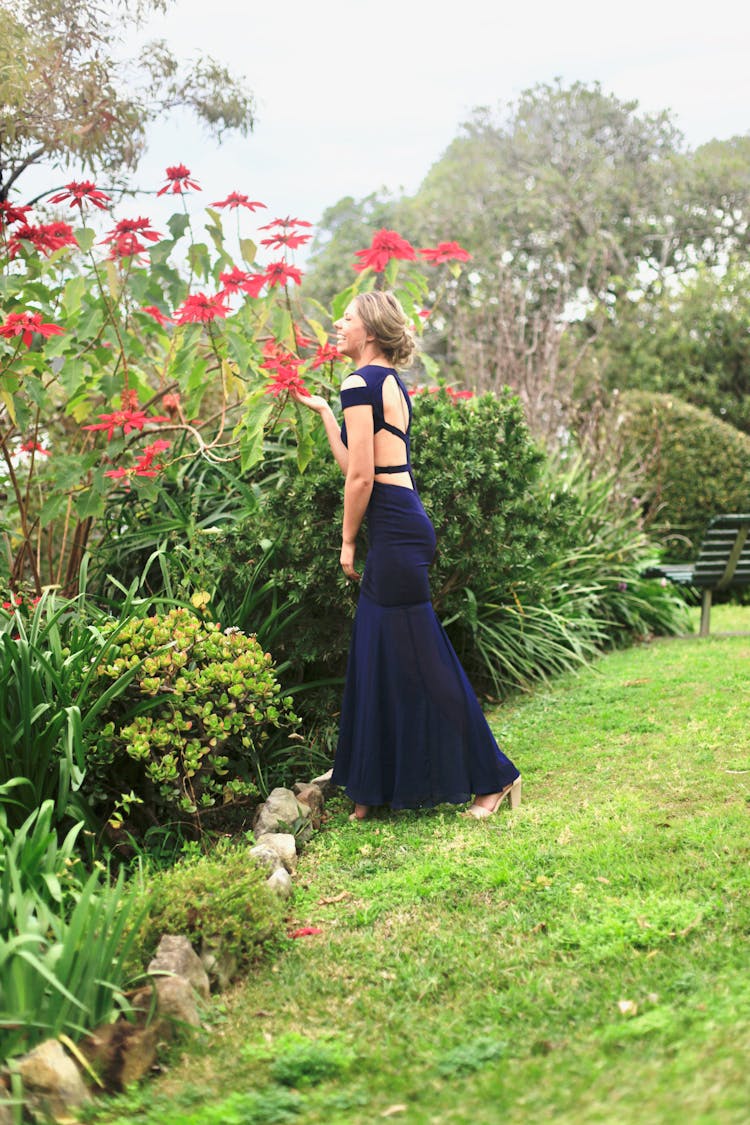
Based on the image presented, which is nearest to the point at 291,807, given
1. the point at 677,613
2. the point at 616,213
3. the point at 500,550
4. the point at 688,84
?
the point at 500,550

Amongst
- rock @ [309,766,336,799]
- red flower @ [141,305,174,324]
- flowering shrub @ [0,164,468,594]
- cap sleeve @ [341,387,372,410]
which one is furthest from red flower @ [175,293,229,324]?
rock @ [309,766,336,799]

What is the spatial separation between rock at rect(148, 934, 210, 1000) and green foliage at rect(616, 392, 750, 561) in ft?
30.4

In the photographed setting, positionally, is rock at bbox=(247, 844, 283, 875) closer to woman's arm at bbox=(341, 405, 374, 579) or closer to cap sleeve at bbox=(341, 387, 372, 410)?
woman's arm at bbox=(341, 405, 374, 579)

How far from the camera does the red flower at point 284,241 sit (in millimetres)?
4957

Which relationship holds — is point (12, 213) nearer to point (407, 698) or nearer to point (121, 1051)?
point (407, 698)

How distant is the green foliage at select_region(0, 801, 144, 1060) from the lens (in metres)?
2.34

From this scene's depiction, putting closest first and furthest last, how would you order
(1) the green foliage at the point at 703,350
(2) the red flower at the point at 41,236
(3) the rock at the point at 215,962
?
(3) the rock at the point at 215,962, (2) the red flower at the point at 41,236, (1) the green foliage at the point at 703,350

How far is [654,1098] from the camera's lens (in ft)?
6.79

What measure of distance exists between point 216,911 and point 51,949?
568 millimetres

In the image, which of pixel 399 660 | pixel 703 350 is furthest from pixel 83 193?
pixel 703 350

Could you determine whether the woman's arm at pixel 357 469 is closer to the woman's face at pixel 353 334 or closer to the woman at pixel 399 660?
the woman at pixel 399 660

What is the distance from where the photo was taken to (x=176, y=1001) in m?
2.55

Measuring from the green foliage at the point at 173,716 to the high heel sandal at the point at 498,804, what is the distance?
2.52 ft

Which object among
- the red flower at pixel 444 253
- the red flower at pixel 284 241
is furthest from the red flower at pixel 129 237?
the red flower at pixel 444 253
